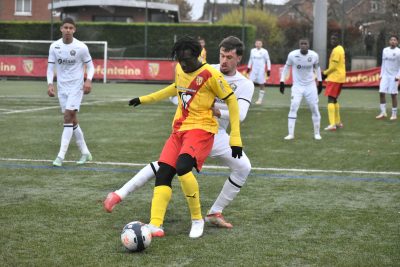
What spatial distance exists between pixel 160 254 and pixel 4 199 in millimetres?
2679

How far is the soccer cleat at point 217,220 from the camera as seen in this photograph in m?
6.28

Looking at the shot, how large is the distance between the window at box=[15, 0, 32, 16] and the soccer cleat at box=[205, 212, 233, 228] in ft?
177

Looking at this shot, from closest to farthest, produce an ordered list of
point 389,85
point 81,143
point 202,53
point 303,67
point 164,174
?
point 164,174 → point 81,143 → point 303,67 → point 202,53 → point 389,85

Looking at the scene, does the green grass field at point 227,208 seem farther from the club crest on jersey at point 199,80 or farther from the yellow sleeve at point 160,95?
the club crest on jersey at point 199,80

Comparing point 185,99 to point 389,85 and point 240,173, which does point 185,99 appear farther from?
point 389,85

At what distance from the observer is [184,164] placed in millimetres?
5715

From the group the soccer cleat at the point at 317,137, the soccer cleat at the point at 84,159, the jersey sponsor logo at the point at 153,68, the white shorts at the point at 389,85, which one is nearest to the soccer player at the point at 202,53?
the soccer cleat at the point at 84,159

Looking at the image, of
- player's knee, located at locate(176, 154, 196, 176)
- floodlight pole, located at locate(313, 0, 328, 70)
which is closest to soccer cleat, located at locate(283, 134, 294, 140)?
player's knee, located at locate(176, 154, 196, 176)

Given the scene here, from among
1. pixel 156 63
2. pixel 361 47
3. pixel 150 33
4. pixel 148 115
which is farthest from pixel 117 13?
pixel 148 115

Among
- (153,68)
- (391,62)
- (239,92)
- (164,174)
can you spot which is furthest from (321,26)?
(164,174)

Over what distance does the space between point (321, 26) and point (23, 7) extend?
33.5 metres

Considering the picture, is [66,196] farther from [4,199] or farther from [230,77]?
[230,77]

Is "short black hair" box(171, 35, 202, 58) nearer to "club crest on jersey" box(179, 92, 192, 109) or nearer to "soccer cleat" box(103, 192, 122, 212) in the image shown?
"club crest on jersey" box(179, 92, 192, 109)

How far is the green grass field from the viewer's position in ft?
17.5
